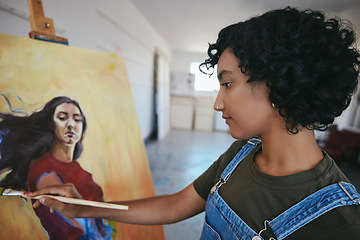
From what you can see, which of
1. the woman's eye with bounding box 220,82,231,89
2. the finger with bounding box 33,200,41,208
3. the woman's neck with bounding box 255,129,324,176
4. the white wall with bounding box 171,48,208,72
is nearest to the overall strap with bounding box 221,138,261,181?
the woman's neck with bounding box 255,129,324,176

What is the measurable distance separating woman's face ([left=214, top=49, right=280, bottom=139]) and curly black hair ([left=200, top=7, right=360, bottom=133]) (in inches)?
0.9

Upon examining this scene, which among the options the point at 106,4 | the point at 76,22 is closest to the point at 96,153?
the point at 76,22

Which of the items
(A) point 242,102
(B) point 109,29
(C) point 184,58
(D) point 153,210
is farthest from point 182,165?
(C) point 184,58

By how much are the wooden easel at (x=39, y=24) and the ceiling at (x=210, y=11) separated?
8.91 ft

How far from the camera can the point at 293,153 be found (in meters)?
0.57

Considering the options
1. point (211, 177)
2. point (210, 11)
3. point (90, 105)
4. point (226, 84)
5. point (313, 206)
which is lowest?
point (211, 177)

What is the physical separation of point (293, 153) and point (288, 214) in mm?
158

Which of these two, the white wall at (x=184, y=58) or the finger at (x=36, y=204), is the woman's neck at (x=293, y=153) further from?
the white wall at (x=184, y=58)

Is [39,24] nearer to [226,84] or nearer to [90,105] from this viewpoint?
[90,105]

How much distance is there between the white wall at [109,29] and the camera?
55.0 inches

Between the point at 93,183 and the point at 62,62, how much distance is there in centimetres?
51

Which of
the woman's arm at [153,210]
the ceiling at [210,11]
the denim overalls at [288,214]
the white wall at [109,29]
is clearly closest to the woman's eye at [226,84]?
the denim overalls at [288,214]

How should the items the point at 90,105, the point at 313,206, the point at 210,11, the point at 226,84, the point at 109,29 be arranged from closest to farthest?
the point at 313,206
the point at 226,84
the point at 90,105
the point at 109,29
the point at 210,11

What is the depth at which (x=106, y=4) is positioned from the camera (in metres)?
2.53
